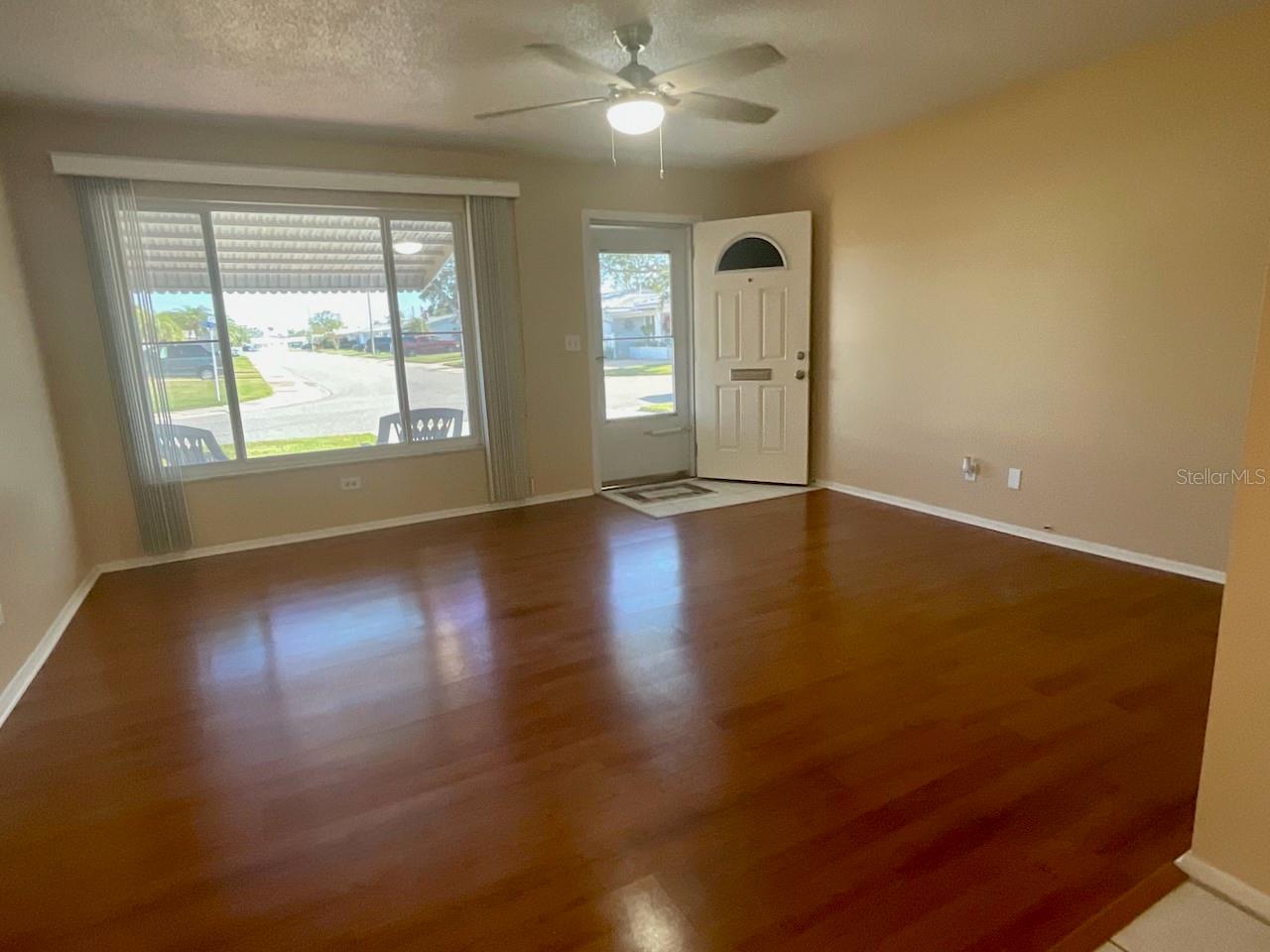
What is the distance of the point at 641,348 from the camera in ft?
19.0

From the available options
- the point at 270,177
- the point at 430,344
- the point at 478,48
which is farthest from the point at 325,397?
the point at 478,48

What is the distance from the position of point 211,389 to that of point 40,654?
185 centimetres

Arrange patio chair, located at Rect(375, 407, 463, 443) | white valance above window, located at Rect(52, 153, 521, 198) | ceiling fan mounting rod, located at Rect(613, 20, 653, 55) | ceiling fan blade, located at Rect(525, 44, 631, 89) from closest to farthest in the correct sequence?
ceiling fan blade, located at Rect(525, 44, 631, 89)
ceiling fan mounting rod, located at Rect(613, 20, 653, 55)
white valance above window, located at Rect(52, 153, 521, 198)
patio chair, located at Rect(375, 407, 463, 443)

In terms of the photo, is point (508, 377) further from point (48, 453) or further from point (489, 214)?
point (48, 453)

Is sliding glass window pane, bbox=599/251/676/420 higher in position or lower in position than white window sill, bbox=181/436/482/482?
higher

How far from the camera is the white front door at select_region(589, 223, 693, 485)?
5547 millimetres

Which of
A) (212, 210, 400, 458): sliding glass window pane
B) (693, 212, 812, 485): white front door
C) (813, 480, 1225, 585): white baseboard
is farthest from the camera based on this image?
(693, 212, 812, 485): white front door

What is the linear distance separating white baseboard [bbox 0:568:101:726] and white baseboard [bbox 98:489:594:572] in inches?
12.1

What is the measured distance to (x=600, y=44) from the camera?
303 cm

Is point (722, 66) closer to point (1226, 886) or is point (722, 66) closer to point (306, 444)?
point (1226, 886)

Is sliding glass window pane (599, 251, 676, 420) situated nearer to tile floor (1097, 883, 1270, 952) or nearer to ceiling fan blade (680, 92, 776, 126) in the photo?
ceiling fan blade (680, 92, 776, 126)

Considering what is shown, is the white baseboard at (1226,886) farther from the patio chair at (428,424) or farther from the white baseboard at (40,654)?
the patio chair at (428,424)

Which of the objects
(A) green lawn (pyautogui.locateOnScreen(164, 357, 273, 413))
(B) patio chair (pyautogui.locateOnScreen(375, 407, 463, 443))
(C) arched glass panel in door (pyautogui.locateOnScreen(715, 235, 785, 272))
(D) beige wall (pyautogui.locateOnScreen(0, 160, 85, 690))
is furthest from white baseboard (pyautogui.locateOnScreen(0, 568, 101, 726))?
(C) arched glass panel in door (pyautogui.locateOnScreen(715, 235, 785, 272))

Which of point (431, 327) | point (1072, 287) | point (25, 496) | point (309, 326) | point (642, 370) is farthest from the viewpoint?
point (642, 370)
